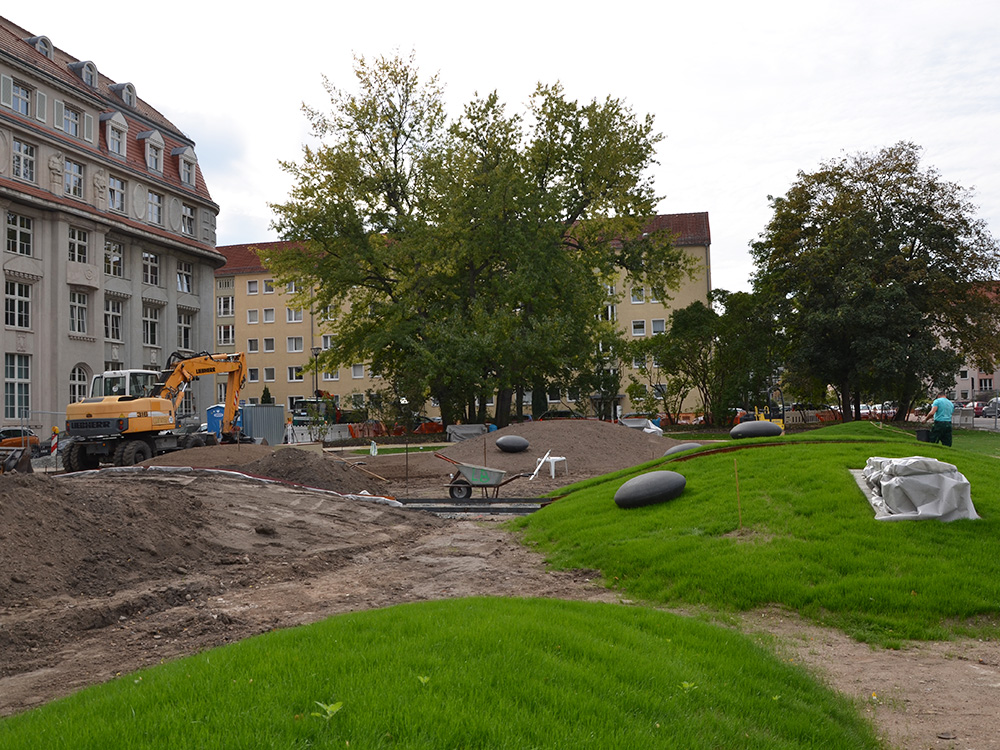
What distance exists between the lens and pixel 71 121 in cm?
4494

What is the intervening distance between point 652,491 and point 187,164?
5072cm

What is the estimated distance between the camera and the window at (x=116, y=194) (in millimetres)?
47406

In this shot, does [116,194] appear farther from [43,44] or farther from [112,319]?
[43,44]

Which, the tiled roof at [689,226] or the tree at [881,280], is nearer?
the tree at [881,280]

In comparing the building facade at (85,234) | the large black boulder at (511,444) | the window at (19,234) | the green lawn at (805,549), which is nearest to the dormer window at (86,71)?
the building facade at (85,234)

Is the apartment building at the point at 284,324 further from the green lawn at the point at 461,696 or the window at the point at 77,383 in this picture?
the green lawn at the point at 461,696

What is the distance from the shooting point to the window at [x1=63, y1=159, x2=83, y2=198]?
43.8 meters

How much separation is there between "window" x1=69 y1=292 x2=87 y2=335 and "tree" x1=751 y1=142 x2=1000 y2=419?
1478 inches

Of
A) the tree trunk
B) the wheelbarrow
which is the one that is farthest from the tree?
the wheelbarrow

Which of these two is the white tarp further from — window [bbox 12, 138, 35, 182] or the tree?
window [bbox 12, 138, 35, 182]

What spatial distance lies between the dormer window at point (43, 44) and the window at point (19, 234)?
33.5 ft

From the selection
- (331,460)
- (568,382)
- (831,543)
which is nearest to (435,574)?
(831,543)

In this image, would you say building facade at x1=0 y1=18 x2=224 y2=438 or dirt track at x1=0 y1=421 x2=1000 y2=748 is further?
building facade at x1=0 y1=18 x2=224 y2=438

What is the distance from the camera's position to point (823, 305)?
142 ft
